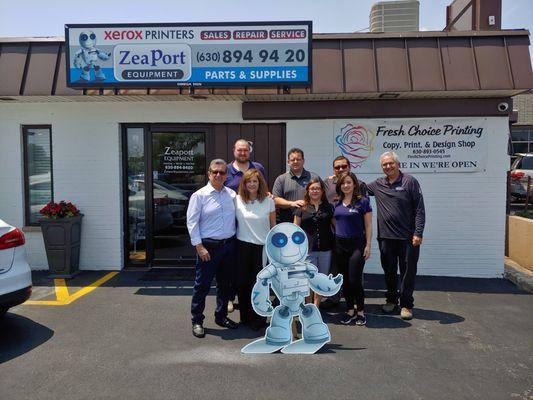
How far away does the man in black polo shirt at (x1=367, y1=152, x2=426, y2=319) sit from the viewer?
4.93 metres

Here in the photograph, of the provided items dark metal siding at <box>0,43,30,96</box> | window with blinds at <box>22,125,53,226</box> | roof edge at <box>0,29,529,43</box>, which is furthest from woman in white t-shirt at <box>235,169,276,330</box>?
window with blinds at <box>22,125,53,226</box>

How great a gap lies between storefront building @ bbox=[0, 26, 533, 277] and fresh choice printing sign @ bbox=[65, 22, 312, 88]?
285 mm

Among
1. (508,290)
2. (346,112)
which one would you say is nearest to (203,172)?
(346,112)

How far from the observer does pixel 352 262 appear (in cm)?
472

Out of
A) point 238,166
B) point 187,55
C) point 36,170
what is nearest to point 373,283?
point 238,166

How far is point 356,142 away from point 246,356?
3.91 metres

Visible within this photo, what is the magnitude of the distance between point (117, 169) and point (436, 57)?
16.4 feet

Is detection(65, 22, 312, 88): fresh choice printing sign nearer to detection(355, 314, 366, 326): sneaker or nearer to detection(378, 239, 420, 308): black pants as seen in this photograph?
detection(378, 239, 420, 308): black pants

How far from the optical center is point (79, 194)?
22.8 feet

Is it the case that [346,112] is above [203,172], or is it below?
above

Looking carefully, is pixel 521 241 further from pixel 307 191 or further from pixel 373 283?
pixel 307 191

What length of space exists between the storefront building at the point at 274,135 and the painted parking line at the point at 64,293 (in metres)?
0.60

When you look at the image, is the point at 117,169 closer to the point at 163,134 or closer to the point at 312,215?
the point at 163,134

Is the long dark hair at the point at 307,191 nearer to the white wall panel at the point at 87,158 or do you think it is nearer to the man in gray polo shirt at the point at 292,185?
the man in gray polo shirt at the point at 292,185
